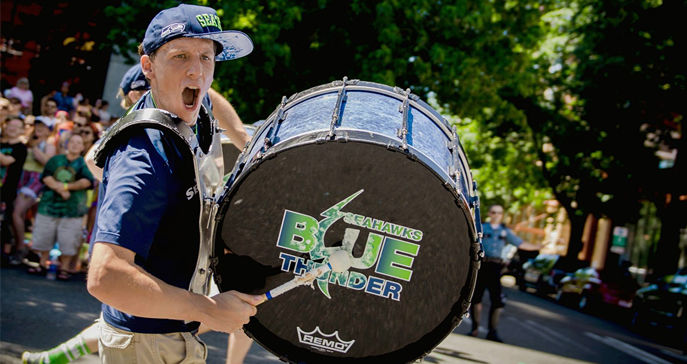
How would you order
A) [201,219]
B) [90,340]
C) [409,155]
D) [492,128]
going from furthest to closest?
[492,128] < [90,340] < [409,155] < [201,219]

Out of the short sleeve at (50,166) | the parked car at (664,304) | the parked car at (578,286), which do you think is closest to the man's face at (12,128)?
the short sleeve at (50,166)

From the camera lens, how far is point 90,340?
9.98 ft

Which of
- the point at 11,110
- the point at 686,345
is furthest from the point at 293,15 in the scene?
the point at 686,345

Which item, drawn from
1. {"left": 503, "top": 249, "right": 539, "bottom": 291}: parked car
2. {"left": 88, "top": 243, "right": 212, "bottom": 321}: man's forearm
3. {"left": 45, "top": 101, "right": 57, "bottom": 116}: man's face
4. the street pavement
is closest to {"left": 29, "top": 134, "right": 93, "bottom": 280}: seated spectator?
the street pavement

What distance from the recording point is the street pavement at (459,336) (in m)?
6.67

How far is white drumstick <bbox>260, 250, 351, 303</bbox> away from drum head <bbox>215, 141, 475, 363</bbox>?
0.15 feet

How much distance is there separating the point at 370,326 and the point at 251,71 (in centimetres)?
1161

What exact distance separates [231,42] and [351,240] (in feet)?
2.63

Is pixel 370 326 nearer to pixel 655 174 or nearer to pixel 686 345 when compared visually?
pixel 686 345

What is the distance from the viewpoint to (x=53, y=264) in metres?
9.55

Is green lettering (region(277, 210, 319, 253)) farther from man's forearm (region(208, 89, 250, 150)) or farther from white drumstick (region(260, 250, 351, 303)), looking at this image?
man's forearm (region(208, 89, 250, 150))

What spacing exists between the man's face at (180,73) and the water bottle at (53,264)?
768 cm

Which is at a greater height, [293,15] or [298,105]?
[293,15]

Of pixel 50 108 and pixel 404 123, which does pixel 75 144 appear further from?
pixel 404 123
